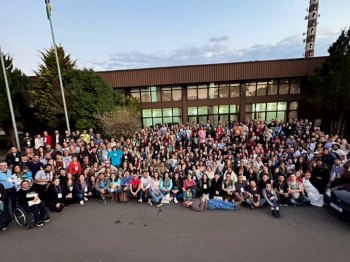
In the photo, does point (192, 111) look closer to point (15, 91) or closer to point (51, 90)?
point (51, 90)

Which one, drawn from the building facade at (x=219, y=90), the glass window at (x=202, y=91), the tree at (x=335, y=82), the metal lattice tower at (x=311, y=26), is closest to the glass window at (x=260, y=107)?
the building facade at (x=219, y=90)

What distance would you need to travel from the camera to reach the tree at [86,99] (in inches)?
514

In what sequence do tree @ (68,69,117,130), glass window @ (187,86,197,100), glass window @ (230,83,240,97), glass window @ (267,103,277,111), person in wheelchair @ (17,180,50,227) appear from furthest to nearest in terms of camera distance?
glass window @ (187,86,197,100) < glass window @ (267,103,277,111) < glass window @ (230,83,240,97) < tree @ (68,69,117,130) < person in wheelchair @ (17,180,50,227)

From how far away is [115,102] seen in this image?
15430 millimetres

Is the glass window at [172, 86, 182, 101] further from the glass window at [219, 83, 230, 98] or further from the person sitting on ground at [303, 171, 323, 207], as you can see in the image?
the person sitting on ground at [303, 171, 323, 207]

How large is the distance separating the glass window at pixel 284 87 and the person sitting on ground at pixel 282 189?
1420cm

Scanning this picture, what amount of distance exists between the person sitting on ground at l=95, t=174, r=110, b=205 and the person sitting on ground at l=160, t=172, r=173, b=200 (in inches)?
81.5

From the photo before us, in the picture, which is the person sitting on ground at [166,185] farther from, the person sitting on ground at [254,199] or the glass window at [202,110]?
the glass window at [202,110]

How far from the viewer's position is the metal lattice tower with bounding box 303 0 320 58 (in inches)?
1498

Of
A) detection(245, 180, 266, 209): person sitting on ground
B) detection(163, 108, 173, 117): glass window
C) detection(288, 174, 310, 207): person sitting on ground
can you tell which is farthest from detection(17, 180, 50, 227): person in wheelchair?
detection(163, 108, 173, 117): glass window

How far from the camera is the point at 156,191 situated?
641cm

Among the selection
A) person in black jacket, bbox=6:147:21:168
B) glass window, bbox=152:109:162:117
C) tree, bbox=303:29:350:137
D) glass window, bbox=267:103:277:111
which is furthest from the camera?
glass window, bbox=152:109:162:117

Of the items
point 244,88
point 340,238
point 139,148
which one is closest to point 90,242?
point 139,148

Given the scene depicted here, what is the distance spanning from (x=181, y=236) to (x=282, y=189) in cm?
398
